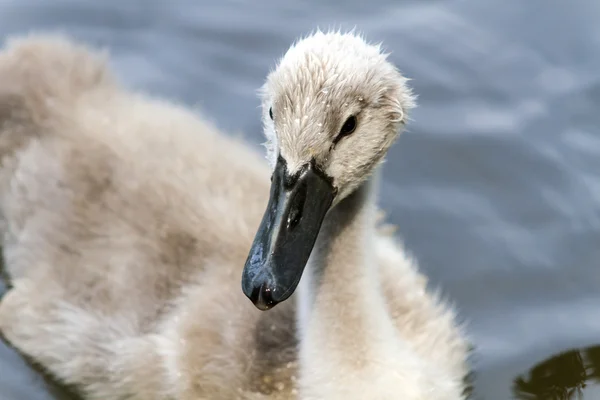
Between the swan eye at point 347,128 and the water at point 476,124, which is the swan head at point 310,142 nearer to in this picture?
the swan eye at point 347,128

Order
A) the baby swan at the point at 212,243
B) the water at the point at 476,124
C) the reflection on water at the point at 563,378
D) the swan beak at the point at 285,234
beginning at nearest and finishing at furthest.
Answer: the swan beak at the point at 285,234 → the baby swan at the point at 212,243 → the reflection on water at the point at 563,378 → the water at the point at 476,124

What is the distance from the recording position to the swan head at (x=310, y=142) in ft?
11.3

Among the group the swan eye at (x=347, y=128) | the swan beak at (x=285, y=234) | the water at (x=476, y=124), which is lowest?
the swan beak at (x=285, y=234)

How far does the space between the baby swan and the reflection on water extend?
0.99 feet

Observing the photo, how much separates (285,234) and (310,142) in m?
0.29

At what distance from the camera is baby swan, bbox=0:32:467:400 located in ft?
11.6

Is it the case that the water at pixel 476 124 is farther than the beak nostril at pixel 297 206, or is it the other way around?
the water at pixel 476 124

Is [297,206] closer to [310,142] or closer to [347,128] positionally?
[310,142]

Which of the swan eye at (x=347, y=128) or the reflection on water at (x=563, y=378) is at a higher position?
the swan eye at (x=347, y=128)

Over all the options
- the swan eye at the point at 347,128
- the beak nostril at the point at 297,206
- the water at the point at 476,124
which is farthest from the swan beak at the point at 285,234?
the water at the point at 476,124

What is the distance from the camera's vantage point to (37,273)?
464 cm

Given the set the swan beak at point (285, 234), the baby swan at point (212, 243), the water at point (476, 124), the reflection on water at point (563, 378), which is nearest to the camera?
the swan beak at point (285, 234)

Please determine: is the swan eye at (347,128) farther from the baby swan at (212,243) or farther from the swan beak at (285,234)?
the swan beak at (285,234)

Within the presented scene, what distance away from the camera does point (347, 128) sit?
3.59m
